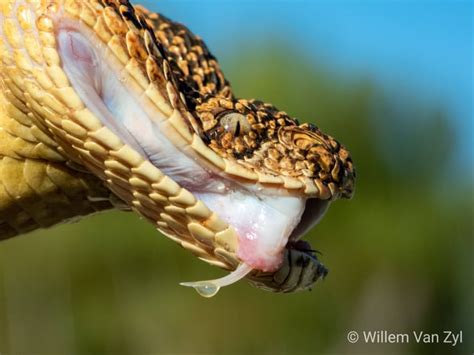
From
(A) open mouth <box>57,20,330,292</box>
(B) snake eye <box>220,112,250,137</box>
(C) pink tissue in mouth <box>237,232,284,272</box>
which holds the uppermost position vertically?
(B) snake eye <box>220,112,250,137</box>

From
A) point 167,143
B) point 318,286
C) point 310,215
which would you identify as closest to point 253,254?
point 310,215

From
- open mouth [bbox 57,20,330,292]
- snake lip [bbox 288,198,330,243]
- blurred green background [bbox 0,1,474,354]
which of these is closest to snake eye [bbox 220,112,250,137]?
open mouth [bbox 57,20,330,292]

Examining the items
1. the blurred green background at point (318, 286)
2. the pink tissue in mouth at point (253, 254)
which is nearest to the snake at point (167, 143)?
the pink tissue in mouth at point (253, 254)

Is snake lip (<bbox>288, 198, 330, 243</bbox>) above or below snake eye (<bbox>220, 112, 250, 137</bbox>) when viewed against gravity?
below

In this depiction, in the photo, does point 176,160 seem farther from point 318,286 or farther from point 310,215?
point 318,286

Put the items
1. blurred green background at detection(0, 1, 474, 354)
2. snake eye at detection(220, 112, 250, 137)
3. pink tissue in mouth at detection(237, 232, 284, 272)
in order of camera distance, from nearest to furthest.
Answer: pink tissue in mouth at detection(237, 232, 284, 272) → snake eye at detection(220, 112, 250, 137) → blurred green background at detection(0, 1, 474, 354)

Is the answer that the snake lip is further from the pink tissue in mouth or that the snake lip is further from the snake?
the pink tissue in mouth
